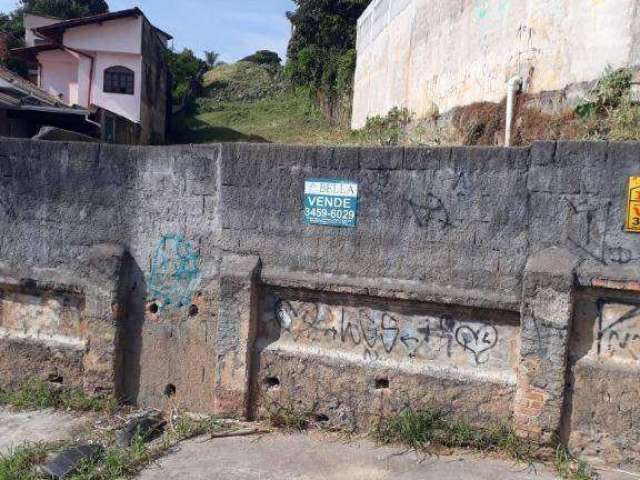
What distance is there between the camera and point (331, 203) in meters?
5.10

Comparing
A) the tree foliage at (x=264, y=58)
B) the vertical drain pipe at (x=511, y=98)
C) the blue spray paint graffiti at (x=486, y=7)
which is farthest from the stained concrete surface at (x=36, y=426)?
the tree foliage at (x=264, y=58)

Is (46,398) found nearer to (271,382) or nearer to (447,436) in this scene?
(271,382)

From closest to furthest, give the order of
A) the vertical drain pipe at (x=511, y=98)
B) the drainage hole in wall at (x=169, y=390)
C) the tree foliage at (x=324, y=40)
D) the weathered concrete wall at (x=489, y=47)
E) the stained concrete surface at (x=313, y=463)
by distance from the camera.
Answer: the stained concrete surface at (x=313, y=463) → the drainage hole in wall at (x=169, y=390) → the weathered concrete wall at (x=489, y=47) → the vertical drain pipe at (x=511, y=98) → the tree foliage at (x=324, y=40)

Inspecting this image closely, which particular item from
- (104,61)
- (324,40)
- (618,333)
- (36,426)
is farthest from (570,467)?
(324,40)

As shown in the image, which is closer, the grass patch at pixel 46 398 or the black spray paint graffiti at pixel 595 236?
the black spray paint graffiti at pixel 595 236

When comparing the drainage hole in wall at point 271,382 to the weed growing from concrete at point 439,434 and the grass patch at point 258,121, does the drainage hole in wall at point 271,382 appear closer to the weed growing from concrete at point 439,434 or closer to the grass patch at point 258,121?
the weed growing from concrete at point 439,434

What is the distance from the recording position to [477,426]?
187 inches

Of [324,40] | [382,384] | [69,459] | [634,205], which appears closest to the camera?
[634,205]

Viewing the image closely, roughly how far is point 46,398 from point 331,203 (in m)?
3.55

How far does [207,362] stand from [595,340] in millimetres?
3389

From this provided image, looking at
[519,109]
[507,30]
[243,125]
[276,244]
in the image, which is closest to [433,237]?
[276,244]

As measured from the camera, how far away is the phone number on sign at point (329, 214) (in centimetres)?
507

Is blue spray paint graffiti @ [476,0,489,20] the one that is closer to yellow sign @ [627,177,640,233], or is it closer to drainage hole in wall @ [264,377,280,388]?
yellow sign @ [627,177,640,233]

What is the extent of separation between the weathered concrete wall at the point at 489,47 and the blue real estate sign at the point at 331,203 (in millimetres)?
3744
